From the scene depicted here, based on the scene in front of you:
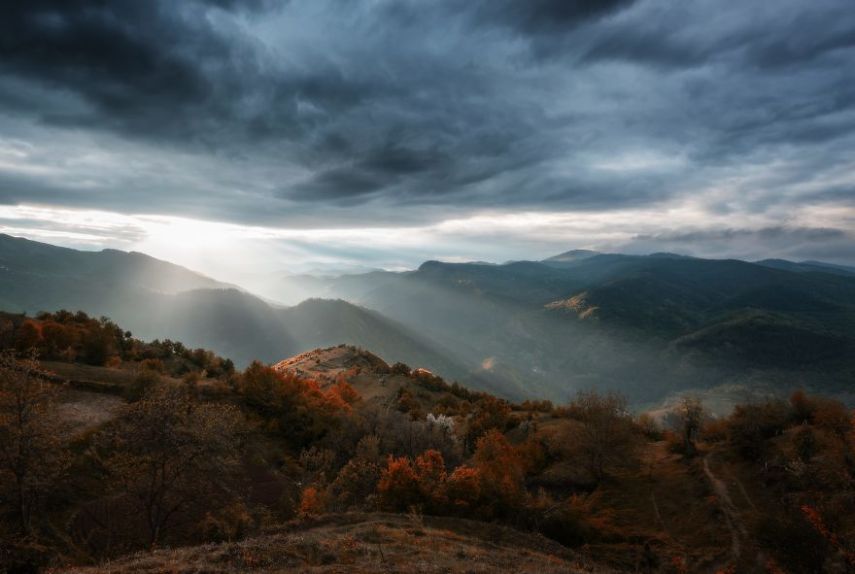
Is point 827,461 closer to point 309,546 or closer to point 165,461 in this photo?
point 309,546

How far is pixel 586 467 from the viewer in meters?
60.2

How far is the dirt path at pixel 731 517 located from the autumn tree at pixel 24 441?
50823 millimetres

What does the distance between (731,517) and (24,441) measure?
58027 mm

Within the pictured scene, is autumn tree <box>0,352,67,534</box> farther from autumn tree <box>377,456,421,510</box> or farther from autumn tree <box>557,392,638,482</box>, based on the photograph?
autumn tree <box>557,392,638,482</box>

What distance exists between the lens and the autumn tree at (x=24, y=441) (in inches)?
939

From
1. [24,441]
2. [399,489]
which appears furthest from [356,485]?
[24,441]

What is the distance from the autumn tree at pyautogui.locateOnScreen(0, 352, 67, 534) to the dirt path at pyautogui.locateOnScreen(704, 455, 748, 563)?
5082 cm

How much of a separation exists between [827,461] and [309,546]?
50.2 meters

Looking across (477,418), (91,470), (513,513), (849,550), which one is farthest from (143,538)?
(477,418)

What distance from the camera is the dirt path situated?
125 feet

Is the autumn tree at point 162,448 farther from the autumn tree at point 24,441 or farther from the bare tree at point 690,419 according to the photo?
the bare tree at point 690,419

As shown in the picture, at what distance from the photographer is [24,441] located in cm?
2400

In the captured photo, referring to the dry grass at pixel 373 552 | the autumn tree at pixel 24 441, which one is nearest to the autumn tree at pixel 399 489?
the dry grass at pixel 373 552

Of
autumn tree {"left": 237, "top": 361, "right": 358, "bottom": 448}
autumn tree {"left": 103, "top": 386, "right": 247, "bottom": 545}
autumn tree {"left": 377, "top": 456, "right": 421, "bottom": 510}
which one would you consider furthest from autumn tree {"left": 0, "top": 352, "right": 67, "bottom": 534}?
autumn tree {"left": 237, "top": 361, "right": 358, "bottom": 448}
